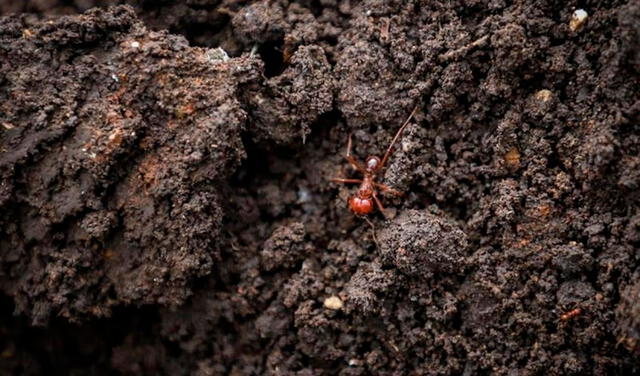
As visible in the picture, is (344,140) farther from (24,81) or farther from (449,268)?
(24,81)

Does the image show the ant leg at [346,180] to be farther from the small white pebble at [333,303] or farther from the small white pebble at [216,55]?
the small white pebble at [216,55]

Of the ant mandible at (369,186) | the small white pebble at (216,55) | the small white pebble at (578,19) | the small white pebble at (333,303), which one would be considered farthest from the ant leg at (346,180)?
the small white pebble at (578,19)

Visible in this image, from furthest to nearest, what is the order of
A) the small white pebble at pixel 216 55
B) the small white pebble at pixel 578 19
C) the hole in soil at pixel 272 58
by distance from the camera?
the hole in soil at pixel 272 58 < the small white pebble at pixel 216 55 < the small white pebble at pixel 578 19

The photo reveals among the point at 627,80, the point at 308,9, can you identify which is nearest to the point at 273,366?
the point at 308,9

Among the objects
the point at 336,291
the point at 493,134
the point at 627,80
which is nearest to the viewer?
the point at 627,80

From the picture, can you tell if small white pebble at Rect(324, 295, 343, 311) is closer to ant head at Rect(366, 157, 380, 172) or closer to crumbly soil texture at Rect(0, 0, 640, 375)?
crumbly soil texture at Rect(0, 0, 640, 375)

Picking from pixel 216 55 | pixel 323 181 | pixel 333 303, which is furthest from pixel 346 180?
pixel 216 55
